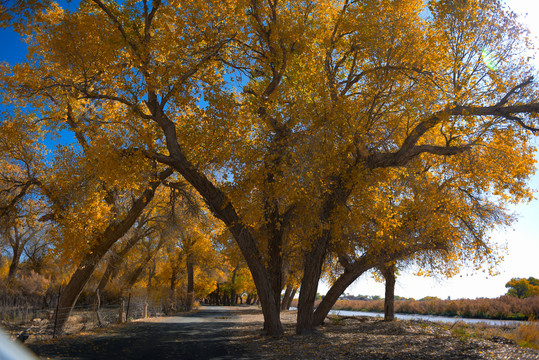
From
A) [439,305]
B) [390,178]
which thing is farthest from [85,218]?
[439,305]

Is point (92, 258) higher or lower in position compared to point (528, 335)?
higher

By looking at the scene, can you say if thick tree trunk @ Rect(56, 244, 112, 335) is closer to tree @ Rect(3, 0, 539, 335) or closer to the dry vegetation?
tree @ Rect(3, 0, 539, 335)

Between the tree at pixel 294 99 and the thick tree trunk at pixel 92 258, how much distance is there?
2915mm

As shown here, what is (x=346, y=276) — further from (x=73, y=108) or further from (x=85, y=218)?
(x=73, y=108)

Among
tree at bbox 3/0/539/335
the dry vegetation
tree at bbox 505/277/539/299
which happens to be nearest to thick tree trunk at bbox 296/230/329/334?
tree at bbox 3/0/539/335

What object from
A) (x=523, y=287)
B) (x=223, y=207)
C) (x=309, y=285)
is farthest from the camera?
(x=523, y=287)

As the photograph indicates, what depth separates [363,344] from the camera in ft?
33.8

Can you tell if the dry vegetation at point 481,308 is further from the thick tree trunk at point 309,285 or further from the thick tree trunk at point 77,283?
the thick tree trunk at point 77,283

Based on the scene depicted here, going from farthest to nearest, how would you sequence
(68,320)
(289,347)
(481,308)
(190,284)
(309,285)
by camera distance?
(190,284) < (481,308) < (68,320) < (309,285) < (289,347)

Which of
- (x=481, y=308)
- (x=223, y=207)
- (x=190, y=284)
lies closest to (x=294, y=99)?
(x=223, y=207)

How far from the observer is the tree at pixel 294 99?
395 inches

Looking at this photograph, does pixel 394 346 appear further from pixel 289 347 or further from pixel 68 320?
pixel 68 320

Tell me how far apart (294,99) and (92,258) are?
30.2 feet

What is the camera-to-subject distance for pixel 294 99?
10867mm
